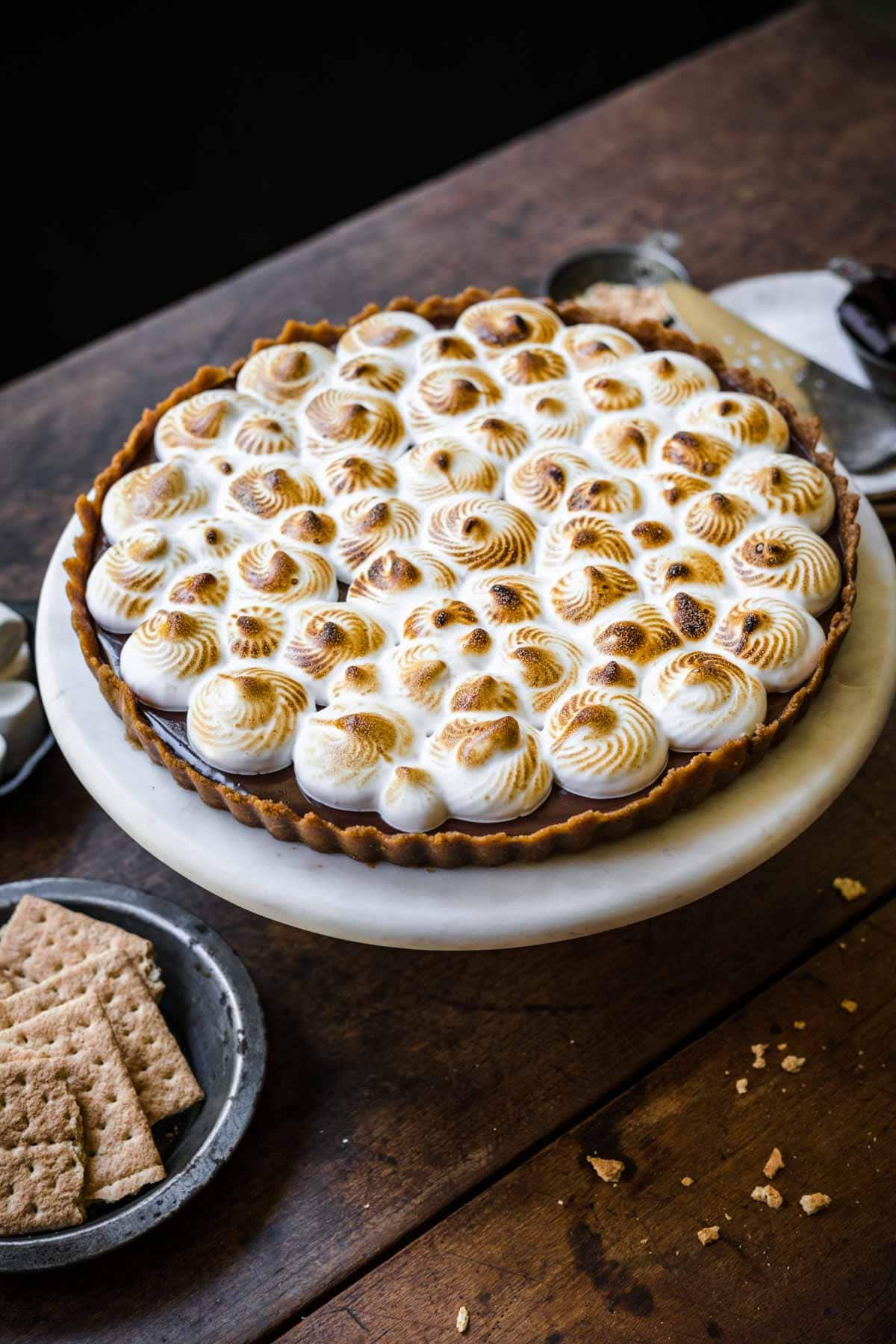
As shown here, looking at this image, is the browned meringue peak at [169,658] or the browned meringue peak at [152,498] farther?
the browned meringue peak at [152,498]

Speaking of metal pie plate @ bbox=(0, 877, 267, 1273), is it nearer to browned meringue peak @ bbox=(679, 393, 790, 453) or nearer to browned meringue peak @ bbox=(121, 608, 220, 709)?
browned meringue peak @ bbox=(121, 608, 220, 709)

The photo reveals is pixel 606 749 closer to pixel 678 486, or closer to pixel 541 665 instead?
pixel 541 665

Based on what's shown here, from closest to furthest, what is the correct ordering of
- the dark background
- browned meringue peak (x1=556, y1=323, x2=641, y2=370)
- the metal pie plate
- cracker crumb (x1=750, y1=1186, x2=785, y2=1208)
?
the metal pie plate, cracker crumb (x1=750, y1=1186, x2=785, y2=1208), browned meringue peak (x1=556, y1=323, x2=641, y2=370), the dark background

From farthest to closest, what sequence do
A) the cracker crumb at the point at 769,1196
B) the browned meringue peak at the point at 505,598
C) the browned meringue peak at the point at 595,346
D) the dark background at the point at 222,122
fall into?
1. the dark background at the point at 222,122
2. the browned meringue peak at the point at 595,346
3. the browned meringue peak at the point at 505,598
4. the cracker crumb at the point at 769,1196

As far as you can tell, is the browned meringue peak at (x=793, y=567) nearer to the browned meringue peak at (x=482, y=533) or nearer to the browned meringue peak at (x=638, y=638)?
the browned meringue peak at (x=638, y=638)

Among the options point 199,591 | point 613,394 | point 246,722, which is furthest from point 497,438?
point 246,722

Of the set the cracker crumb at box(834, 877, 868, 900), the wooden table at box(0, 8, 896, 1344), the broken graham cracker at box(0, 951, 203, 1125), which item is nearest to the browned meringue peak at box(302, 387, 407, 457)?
the wooden table at box(0, 8, 896, 1344)

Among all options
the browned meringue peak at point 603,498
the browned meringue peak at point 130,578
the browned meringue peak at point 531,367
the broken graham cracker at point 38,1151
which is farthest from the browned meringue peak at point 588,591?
the broken graham cracker at point 38,1151
